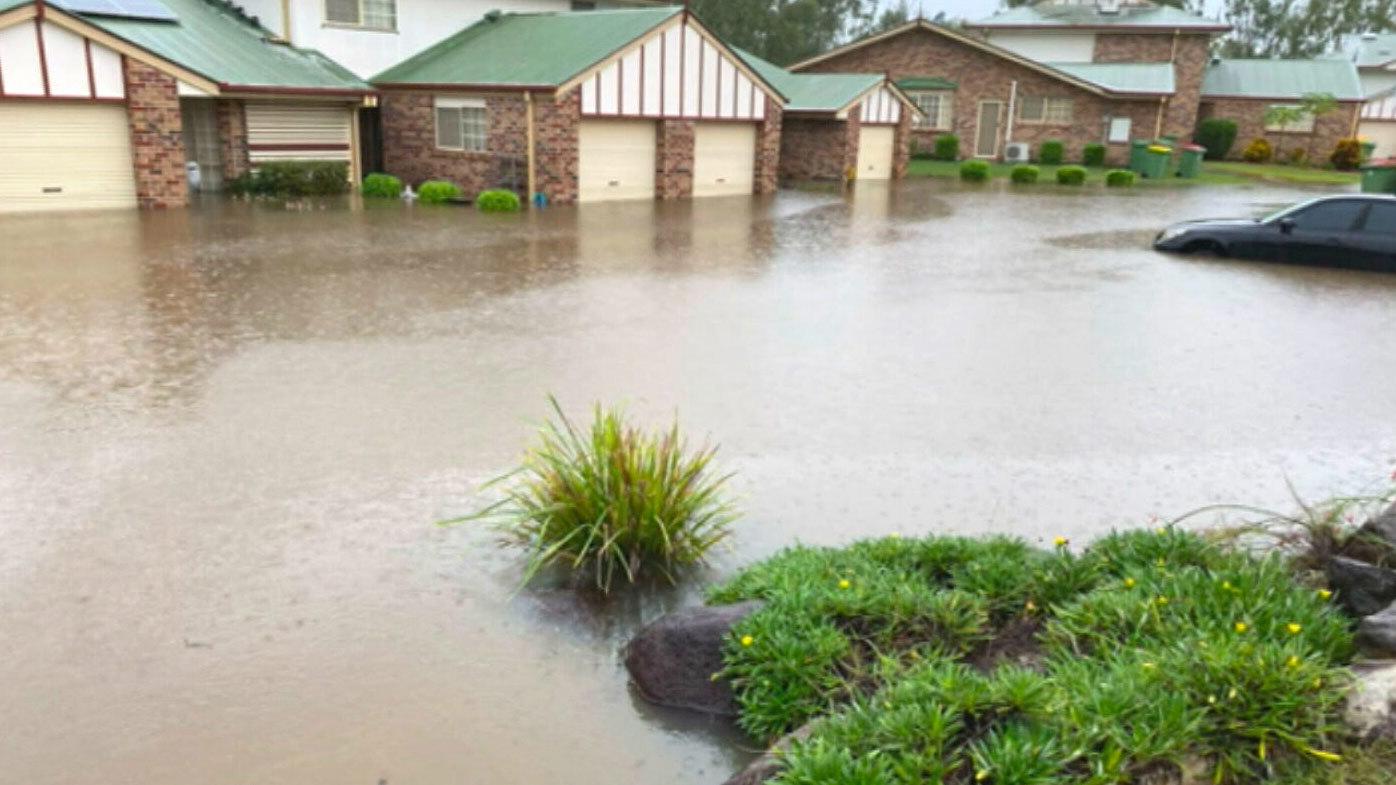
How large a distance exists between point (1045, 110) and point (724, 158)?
60.7 ft

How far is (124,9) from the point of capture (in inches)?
790

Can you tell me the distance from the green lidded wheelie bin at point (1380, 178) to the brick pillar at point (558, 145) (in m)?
21.7

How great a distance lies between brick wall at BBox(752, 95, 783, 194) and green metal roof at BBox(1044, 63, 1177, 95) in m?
16.8

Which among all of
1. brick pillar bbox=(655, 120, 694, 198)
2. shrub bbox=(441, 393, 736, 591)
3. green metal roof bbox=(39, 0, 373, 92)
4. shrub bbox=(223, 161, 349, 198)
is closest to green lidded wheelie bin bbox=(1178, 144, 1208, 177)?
brick pillar bbox=(655, 120, 694, 198)

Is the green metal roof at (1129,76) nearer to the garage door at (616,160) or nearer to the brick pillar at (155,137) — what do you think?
the garage door at (616,160)

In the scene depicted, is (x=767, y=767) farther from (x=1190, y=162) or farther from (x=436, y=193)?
(x=1190, y=162)

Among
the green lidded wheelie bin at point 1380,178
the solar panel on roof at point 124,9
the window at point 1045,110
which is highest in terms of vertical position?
the solar panel on roof at point 124,9

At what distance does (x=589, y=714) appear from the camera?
14.7 ft

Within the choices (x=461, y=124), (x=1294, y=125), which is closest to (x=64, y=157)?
(x=461, y=124)

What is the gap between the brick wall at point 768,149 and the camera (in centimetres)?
2725

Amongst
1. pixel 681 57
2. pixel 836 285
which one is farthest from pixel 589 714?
pixel 681 57

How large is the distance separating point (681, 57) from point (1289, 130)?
3087cm

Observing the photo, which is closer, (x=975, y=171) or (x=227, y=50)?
(x=227, y=50)

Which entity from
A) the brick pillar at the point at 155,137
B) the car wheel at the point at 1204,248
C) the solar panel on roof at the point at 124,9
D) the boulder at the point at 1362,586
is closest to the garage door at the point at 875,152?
the car wheel at the point at 1204,248
